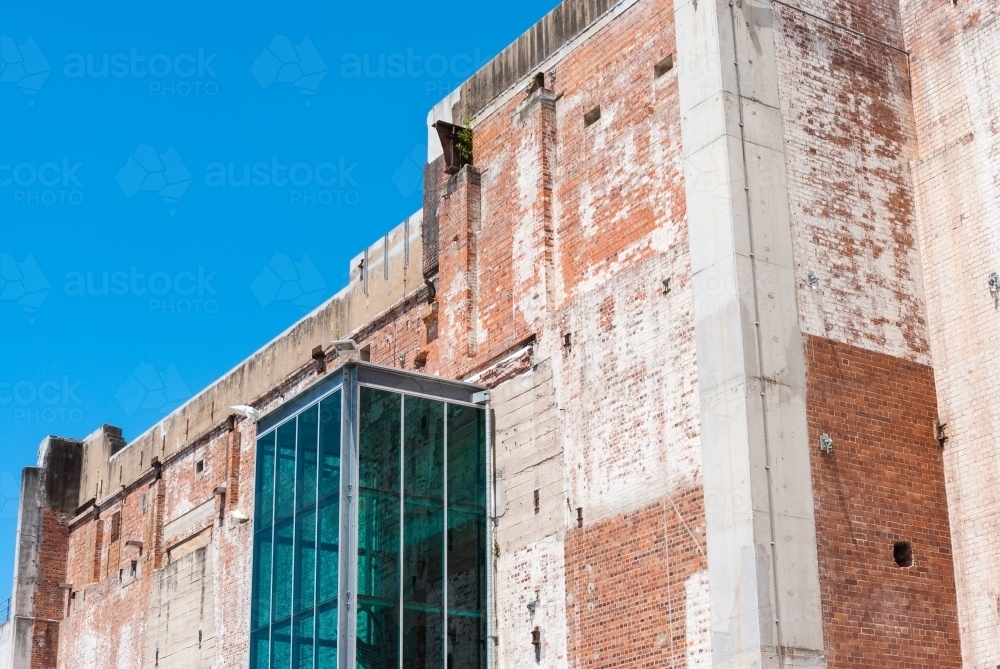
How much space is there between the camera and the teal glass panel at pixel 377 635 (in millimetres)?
19969

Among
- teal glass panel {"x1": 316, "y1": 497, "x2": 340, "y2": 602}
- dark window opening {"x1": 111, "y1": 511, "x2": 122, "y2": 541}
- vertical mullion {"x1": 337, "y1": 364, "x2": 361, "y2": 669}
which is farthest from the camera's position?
dark window opening {"x1": 111, "y1": 511, "x2": 122, "y2": 541}

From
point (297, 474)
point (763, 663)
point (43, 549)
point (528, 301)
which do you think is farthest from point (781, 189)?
point (43, 549)

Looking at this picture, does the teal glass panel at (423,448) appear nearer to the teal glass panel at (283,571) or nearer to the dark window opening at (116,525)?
the teal glass panel at (283,571)

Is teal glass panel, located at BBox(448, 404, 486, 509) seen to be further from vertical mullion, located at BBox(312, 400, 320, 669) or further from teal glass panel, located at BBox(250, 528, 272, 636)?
teal glass panel, located at BBox(250, 528, 272, 636)

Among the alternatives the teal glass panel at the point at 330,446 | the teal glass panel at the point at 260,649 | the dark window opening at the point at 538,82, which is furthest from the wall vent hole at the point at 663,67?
the teal glass panel at the point at 260,649

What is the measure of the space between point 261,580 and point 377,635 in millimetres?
2776

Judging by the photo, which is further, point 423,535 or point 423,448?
point 423,448

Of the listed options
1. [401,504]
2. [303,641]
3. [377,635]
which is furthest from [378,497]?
[303,641]

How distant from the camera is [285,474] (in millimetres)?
21922

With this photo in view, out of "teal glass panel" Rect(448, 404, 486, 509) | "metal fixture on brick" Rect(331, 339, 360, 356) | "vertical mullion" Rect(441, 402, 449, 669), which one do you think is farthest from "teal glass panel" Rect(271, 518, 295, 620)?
"metal fixture on brick" Rect(331, 339, 360, 356)

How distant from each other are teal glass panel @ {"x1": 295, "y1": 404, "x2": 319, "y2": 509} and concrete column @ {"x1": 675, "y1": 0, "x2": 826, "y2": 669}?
244 inches

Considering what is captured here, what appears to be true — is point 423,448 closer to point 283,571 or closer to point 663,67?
point 283,571

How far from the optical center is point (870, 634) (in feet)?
54.9

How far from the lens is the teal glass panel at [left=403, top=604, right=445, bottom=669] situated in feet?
66.4
